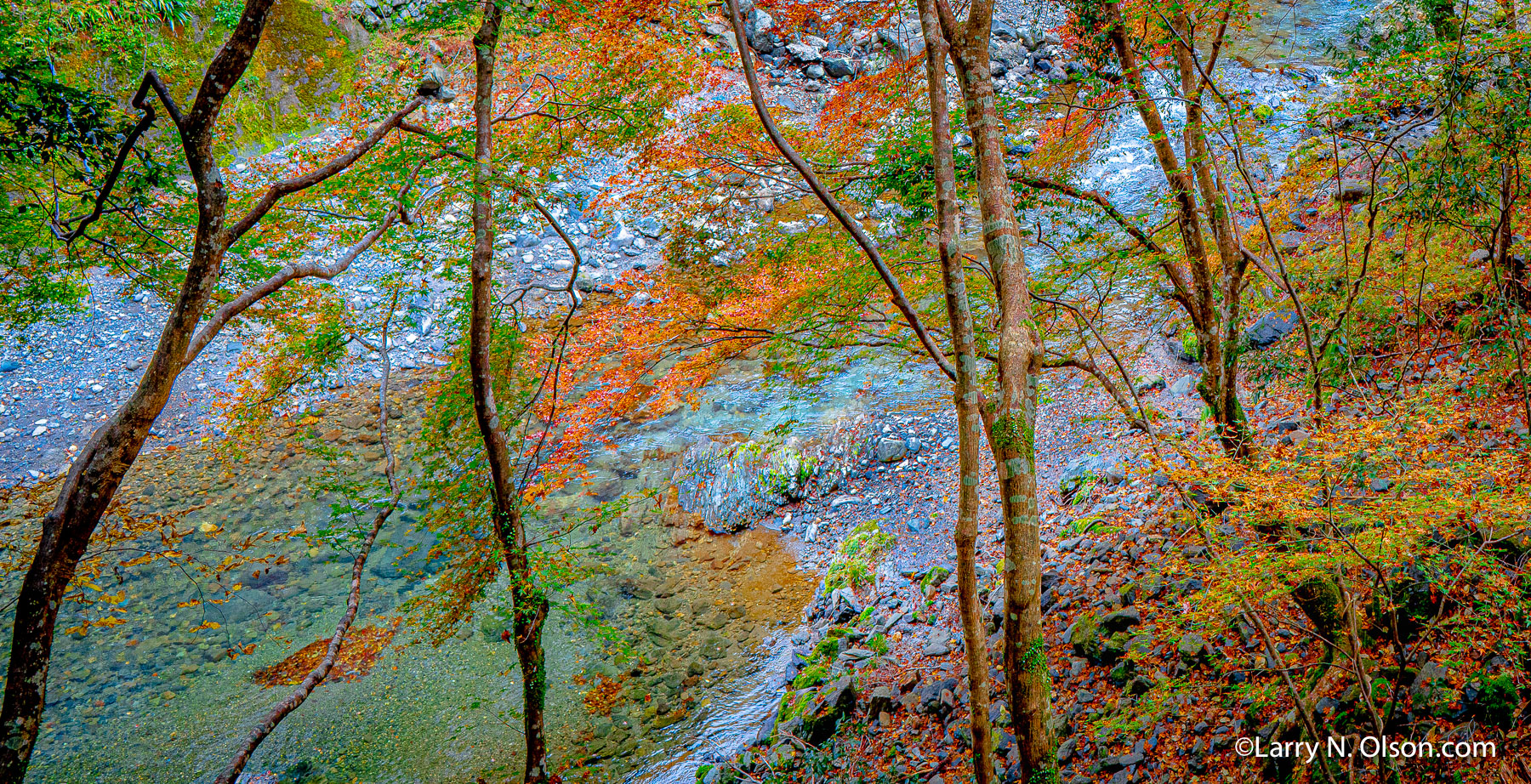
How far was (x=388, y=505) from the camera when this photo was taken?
631cm

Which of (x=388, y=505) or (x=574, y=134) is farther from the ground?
(x=574, y=134)

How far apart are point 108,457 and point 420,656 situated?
5.78m

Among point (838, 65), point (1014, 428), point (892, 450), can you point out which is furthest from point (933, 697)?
point (838, 65)

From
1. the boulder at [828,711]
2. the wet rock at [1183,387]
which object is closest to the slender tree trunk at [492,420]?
the boulder at [828,711]

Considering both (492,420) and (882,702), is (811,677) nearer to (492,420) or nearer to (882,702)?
(882,702)

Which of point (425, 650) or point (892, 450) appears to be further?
point (892, 450)

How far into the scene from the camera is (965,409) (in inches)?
147

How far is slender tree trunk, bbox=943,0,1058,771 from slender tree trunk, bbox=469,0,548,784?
3.48 meters

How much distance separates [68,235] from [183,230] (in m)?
3.24

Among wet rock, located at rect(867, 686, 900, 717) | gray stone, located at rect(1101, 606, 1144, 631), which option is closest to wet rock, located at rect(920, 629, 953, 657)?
wet rock, located at rect(867, 686, 900, 717)

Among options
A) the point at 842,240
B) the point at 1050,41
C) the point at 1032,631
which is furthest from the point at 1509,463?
the point at 1050,41

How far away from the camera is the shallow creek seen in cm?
704

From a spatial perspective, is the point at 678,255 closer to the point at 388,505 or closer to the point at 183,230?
the point at 388,505

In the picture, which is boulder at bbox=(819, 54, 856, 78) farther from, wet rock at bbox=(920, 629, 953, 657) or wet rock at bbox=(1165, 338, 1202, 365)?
wet rock at bbox=(920, 629, 953, 657)
